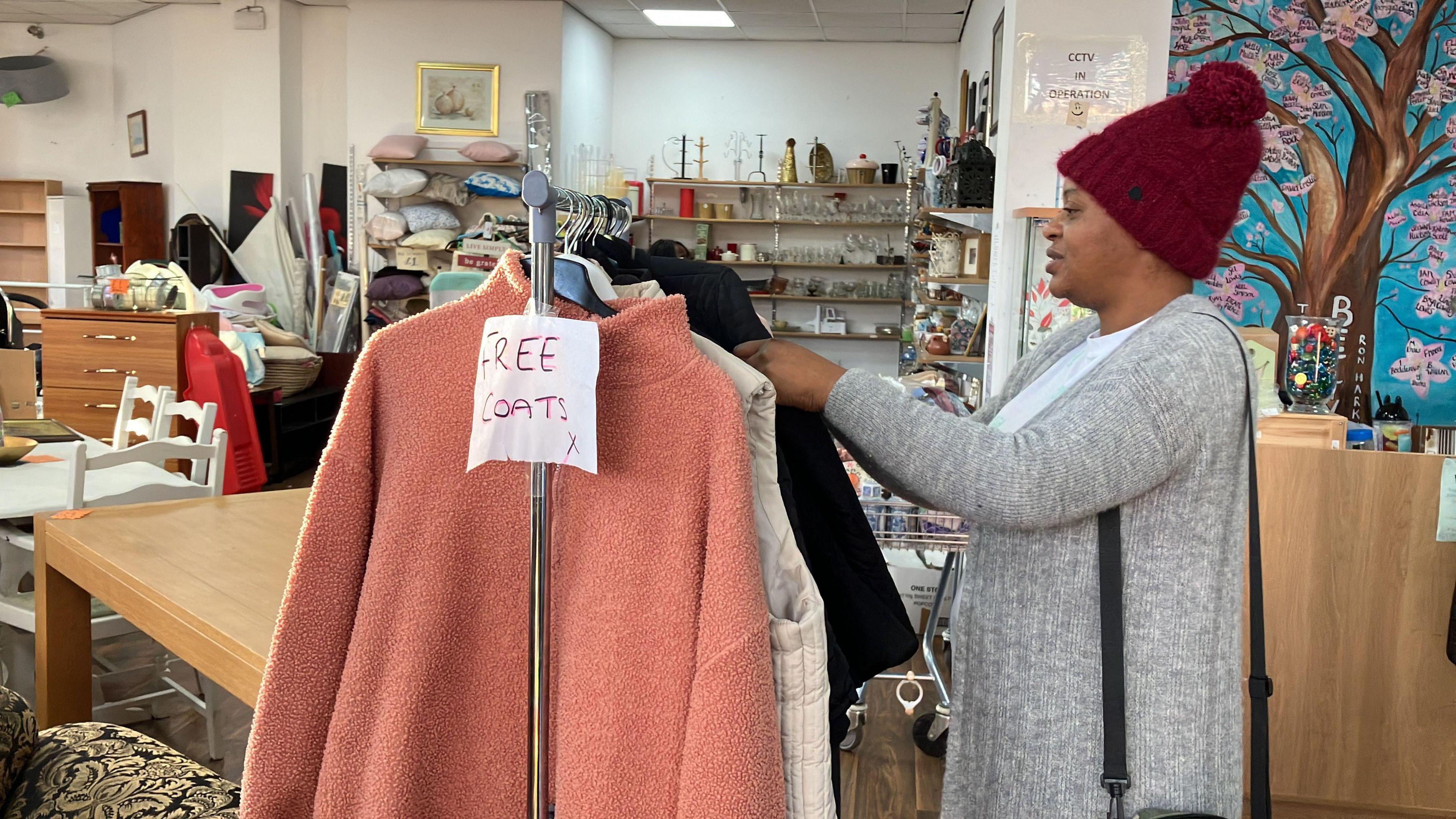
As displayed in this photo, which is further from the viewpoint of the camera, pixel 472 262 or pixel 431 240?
pixel 431 240

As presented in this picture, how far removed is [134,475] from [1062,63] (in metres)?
3.36

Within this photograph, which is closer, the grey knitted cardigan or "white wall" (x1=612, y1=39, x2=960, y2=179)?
the grey knitted cardigan

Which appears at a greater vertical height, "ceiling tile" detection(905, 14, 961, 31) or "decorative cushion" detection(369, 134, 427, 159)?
"ceiling tile" detection(905, 14, 961, 31)

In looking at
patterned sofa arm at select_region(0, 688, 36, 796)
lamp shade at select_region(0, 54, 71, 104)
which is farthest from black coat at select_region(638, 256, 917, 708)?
lamp shade at select_region(0, 54, 71, 104)

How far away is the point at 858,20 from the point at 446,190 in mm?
3442

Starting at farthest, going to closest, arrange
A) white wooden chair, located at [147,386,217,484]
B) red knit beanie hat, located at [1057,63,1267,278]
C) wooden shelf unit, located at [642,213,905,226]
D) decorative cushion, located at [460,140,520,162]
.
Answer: wooden shelf unit, located at [642,213,905,226] → decorative cushion, located at [460,140,520,162] → white wooden chair, located at [147,386,217,484] → red knit beanie hat, located at [1057,63,1267,278]

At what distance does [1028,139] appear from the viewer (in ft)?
12.6

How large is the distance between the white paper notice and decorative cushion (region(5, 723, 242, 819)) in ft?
3.05

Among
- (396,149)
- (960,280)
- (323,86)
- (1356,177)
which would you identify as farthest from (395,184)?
(1356,177)

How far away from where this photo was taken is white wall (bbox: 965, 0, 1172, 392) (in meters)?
3.72

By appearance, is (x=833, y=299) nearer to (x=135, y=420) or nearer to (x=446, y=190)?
(x=446, y=190)

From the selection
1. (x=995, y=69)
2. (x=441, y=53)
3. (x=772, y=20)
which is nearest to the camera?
(x=995, y=69)

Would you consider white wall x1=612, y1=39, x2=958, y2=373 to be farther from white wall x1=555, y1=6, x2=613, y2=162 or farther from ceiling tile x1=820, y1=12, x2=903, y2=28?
ceiling tile x1=820, y1=12, x2=903, y2=28

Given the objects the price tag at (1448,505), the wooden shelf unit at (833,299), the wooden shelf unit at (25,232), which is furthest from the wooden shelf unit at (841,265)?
the price tag at (1448,505)
